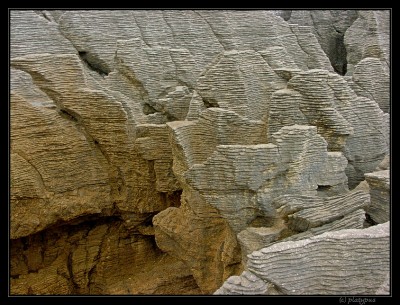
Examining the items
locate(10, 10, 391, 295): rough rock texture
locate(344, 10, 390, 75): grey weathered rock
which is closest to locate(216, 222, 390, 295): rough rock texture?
locate(10, 10, 391, 295): rough rock texture

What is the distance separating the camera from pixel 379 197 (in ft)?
27.5

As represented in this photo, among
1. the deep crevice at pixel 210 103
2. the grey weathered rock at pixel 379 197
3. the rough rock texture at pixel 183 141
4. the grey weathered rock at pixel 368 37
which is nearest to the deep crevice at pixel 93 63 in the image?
the rough rock texture at pixel 183 141

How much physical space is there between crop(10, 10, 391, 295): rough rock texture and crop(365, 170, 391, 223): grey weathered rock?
0.03m

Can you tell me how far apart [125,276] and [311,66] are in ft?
27.2

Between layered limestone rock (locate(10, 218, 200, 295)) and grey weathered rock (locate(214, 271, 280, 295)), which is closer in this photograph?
grey weathered rock (locate(214, 271, 280, 295))

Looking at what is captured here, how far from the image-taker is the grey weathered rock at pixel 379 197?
8.25m

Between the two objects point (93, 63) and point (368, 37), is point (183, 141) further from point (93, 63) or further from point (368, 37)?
point (368, 37)

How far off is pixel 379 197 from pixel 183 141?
4.18 m

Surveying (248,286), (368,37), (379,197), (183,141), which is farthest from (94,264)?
(368,37)

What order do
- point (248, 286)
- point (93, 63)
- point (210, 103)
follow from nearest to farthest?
point (248, 286) → point (210, 103) → point (93, 63)

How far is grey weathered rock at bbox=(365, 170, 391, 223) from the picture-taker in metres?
8.25

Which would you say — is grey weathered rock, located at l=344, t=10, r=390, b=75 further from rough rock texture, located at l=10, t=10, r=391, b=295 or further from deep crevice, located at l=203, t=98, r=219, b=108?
deep crevice, located at l=203, t=98, r=219, b=108

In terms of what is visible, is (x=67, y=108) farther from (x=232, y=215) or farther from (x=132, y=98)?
(x=232, y=215)

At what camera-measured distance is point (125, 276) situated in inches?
537
